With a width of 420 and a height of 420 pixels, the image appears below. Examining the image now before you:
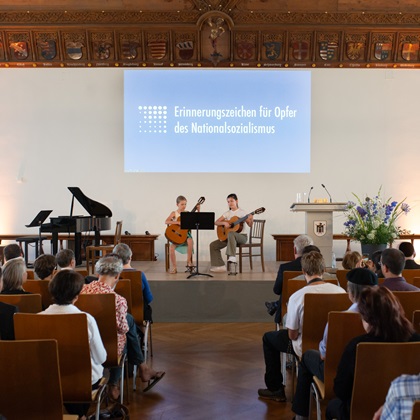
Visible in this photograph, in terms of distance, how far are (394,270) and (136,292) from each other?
2123 millimetres

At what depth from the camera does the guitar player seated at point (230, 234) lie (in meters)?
8.18

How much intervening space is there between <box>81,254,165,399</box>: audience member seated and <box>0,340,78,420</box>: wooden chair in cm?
104

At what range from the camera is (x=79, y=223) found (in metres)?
8.73

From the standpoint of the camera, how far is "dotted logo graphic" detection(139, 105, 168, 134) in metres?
10.8

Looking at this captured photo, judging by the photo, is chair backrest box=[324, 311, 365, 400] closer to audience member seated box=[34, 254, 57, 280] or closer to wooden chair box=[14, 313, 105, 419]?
wooden chair box=[14, 313, 105, 419]

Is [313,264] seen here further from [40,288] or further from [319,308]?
[40,288]

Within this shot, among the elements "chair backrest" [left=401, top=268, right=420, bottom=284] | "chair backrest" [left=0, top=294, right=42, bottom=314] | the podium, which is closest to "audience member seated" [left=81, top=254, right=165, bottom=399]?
"chair backrest" [left=0, top=294, right=42, bottom=314]

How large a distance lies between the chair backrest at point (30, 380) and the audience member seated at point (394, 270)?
2493 mm

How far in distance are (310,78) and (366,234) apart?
169 inches

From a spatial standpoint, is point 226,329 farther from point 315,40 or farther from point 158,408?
point 315,40

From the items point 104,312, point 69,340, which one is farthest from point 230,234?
point 69,340

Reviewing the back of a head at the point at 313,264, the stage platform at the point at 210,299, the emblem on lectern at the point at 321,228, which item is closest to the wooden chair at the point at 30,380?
the back of a head at the point at 313,264

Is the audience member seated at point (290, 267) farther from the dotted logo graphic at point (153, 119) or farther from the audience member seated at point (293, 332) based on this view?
the dotted logo graphic at point (153, 119)

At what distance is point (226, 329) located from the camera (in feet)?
21.4
